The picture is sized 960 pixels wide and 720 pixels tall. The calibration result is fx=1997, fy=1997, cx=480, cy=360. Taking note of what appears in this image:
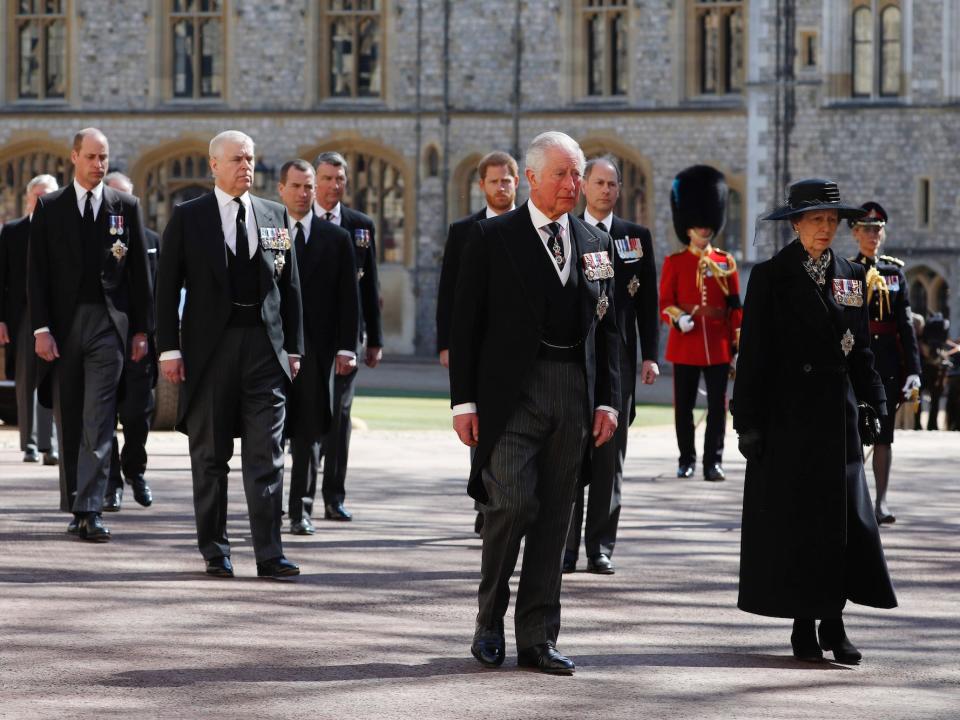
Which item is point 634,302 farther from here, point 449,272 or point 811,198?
point 811,198

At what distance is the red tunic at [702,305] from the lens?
12.9 meters

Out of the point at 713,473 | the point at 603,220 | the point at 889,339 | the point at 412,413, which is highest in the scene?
the point at 603,220

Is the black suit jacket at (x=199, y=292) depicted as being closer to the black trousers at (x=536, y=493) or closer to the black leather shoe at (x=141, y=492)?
the black trousers at (x=536, y=493)

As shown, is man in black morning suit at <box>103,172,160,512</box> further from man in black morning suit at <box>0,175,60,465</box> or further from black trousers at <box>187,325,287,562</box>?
black trousers at <box>187,325,287,562</box>

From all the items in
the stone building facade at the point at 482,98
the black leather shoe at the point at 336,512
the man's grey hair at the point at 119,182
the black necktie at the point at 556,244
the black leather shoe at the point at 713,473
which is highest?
the stone building facade at the point at 482,98

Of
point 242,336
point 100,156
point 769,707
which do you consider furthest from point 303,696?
point 100,156

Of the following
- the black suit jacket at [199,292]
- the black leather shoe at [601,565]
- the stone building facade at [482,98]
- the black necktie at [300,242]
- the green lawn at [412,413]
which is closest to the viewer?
the black suit jacket at [199,292]

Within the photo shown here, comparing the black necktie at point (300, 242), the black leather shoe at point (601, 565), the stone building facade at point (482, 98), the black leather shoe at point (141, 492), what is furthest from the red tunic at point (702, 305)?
the stone building facade at point (482, 98)

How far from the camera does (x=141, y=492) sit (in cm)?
1066

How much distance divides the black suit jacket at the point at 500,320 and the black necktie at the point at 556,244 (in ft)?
0.12

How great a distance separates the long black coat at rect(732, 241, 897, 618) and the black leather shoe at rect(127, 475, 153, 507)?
479 centimetres

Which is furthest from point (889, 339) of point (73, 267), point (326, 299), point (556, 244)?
point (556, 244)

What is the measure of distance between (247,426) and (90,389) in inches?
51.0

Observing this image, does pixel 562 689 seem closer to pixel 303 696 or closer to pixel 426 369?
pixel 303 696
